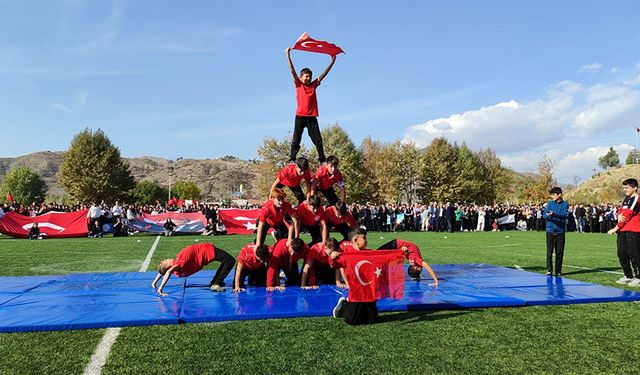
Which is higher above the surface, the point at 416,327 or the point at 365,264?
the point at 365,264

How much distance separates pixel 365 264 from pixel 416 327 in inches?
38.9

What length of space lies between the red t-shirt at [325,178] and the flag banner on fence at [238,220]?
49.7 feet

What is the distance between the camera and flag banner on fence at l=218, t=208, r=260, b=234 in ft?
78.3

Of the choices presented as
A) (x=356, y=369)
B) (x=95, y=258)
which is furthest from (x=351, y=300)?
(x=95, y=258)

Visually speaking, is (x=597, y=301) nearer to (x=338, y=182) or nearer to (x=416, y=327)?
(x=416, y=327)

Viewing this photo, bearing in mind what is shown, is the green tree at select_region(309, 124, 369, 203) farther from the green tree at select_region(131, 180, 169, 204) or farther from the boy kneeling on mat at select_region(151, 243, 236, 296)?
the green tree at select_region(131, 180, 169, 204)

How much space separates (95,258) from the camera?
13.9 meters

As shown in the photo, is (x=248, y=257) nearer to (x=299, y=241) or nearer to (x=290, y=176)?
(x=299, y=241)

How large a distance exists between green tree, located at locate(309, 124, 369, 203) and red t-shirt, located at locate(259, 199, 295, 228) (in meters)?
43.1

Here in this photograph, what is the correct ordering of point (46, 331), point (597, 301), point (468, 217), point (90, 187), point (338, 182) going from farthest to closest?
1. point (90, 187)
2. point (468, 217)
3. point (338, 182)
4. point (597, 301)
5. point (46, 331)

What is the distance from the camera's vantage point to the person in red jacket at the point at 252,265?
808cm

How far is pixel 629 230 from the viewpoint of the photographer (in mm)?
9062

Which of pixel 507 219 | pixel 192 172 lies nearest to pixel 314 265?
pixel 507 219

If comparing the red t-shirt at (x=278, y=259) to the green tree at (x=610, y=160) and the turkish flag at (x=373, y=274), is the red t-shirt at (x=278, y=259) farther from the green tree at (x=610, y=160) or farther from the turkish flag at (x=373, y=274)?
the green tree at (x=610, y=160)
